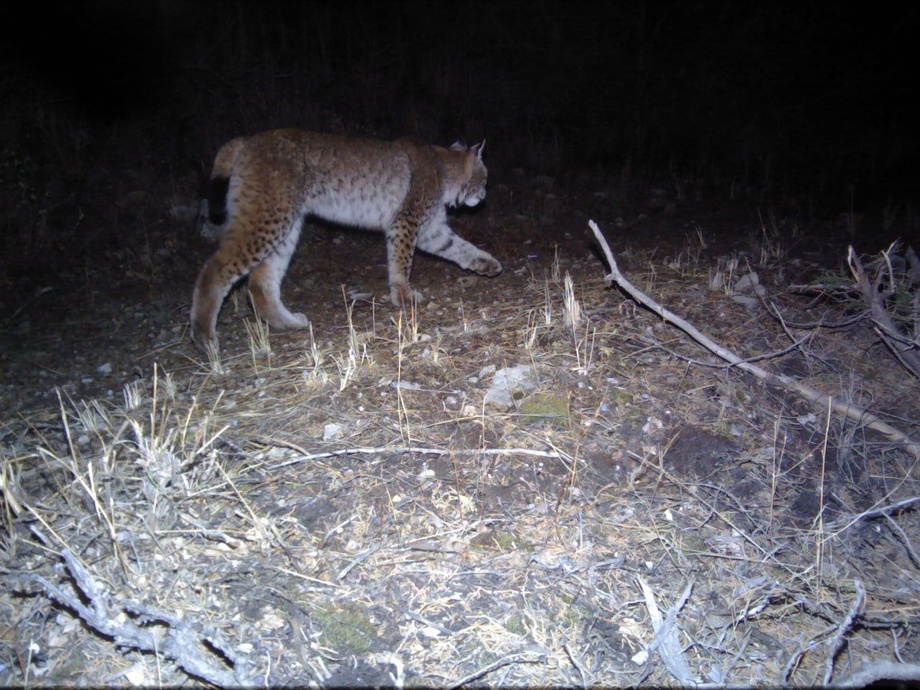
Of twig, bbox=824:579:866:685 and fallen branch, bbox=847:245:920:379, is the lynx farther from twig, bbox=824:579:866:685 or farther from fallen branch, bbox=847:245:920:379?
twig, bbox=824:579:866:685

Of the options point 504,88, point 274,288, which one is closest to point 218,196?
point 274,288

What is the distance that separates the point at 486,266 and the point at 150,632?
13.6ft

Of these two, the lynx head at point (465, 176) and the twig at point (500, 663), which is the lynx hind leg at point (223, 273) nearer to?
the lynx head at point (465, 176)

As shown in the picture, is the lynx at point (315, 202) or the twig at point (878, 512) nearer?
the twig at point (878, 512)

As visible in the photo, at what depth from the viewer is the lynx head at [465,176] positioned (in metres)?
6.30

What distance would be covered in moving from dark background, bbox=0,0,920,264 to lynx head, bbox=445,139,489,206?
1629 millimetres

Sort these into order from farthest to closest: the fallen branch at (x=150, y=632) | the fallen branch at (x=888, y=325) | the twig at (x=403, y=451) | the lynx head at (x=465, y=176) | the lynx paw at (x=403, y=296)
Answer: the lynx head at (x=465, y=176) < the lynx paw at (x=403, y=296) < the fallen branch at (x=888, y=325) < the twig at (x=403, y=451) < the fallen branch at (x=150, y=632)

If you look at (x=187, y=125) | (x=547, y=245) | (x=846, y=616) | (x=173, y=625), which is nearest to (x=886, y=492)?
(x=846, y=616)

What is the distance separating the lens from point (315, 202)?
538 centimetres

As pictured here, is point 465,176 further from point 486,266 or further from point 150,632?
point 150,632

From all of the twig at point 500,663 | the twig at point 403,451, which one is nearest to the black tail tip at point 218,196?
the twig at point 403,451

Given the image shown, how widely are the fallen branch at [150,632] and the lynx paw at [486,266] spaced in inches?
159

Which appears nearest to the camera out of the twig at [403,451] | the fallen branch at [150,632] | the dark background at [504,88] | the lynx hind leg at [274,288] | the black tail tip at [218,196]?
the fallen branch at [150,632]

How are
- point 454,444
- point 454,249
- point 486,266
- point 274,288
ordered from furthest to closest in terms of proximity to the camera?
point 454,249
point 486,266
point 274,288
point 454,444
